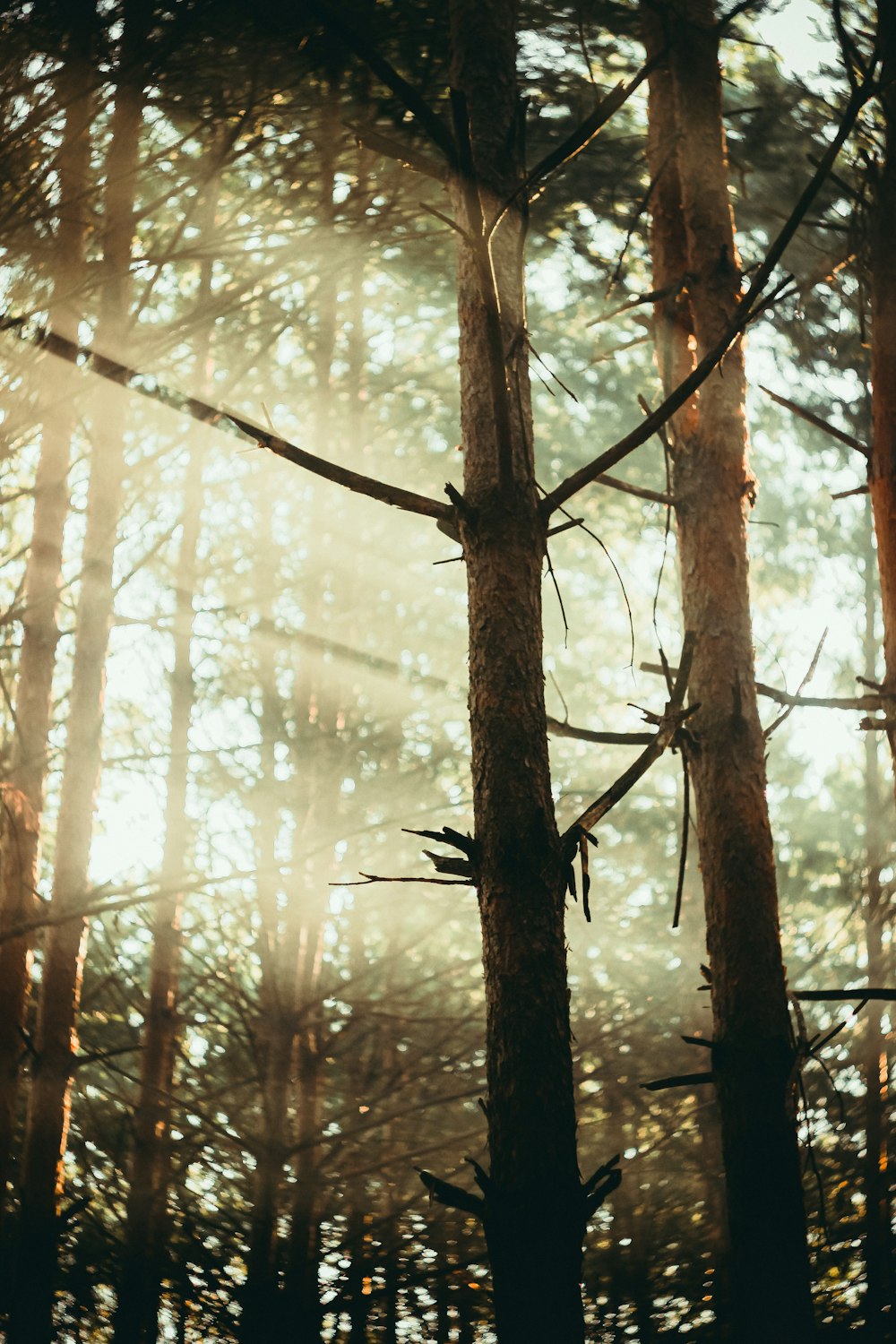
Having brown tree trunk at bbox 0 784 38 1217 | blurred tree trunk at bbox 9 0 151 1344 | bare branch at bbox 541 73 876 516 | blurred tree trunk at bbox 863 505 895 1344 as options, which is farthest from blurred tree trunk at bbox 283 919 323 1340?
bare branch at bbox 541 73 876 516

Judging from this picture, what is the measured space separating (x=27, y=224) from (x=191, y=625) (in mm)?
3615

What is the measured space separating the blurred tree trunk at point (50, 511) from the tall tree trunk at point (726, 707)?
3487mm

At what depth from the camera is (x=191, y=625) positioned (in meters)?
8.73

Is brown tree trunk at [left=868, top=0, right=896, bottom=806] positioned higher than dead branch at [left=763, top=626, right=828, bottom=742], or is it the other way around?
brown tree trunk at [left=868, top=0, right=896, bottom=806]

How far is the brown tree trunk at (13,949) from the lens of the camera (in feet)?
18.7

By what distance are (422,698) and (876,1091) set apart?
552cm

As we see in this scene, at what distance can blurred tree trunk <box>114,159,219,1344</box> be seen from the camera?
7.01 meters

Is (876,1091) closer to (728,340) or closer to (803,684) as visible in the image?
(803,684)

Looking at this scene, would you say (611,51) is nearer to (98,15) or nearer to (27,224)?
(98,15)

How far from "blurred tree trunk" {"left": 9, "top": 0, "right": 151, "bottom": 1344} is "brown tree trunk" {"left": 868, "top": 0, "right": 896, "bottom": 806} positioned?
3.99m

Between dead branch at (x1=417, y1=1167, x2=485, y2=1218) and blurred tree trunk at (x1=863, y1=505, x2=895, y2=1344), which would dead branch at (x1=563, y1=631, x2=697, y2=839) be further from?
blurred tree trunk at (x1=863, y1=505, x2=895, y2=1344)

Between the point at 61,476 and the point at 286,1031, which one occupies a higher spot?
the point at 61,476

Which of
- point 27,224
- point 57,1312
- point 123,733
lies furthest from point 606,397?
point 57,1312

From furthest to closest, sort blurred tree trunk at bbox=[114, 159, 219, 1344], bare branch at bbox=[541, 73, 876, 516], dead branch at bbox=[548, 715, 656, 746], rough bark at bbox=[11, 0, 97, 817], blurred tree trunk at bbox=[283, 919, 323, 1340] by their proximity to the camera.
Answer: blurred tree trunk at bbox=[114, 159, 219, 1344] < blurred tree trunk at bbox=[283, 919, 323, 1340] < rough bark at bbox=[11, 0, 97, 817] < dead branch at bbox=[548, 715, 656, 746] < bare branch at bbox=[541, 73, 876, 516]
